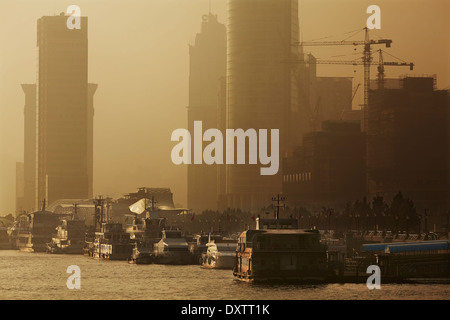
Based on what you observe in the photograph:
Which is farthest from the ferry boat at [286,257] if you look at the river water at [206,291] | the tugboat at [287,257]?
the river water at [206,291]

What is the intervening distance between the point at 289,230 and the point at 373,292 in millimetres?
22953

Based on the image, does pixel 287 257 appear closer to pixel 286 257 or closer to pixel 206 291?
pixel 286 257

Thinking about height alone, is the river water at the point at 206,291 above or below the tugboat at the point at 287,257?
below

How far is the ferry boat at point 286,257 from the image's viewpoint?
568 feet

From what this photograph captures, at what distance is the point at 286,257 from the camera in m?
174

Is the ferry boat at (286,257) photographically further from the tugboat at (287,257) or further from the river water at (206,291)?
the river water at (206,291)

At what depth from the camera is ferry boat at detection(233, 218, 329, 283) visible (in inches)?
6816

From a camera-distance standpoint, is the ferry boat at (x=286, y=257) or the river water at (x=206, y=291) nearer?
the river water at (x=206, y=291)

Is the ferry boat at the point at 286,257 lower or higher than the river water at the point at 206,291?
higher

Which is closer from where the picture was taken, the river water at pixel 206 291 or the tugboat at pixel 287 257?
the river water at pixel 206 291
